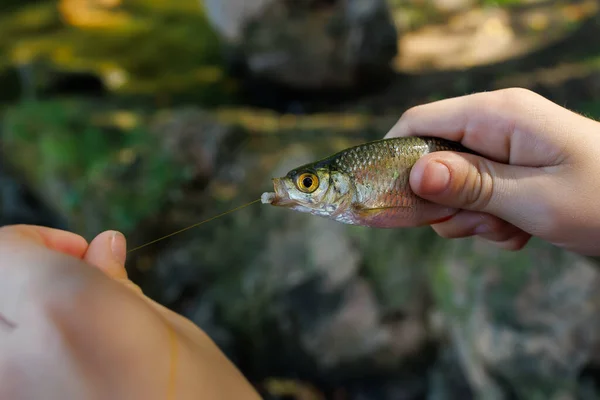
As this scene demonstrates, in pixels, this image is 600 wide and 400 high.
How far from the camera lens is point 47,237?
74cm

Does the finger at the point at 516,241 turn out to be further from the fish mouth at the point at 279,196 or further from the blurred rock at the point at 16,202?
the blurred rock at the point at 16,202

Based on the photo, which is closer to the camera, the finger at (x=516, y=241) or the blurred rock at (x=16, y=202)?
the finger at (x=516, y=241)

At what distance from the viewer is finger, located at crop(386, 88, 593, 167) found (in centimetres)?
97

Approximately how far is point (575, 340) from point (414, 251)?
79cm

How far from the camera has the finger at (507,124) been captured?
97cm

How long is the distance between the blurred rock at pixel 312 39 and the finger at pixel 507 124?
6.21 ft

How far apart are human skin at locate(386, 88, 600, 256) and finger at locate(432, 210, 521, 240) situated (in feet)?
0.20

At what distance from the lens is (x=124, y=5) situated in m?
3.14

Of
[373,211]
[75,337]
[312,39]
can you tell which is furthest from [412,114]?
[312,39]

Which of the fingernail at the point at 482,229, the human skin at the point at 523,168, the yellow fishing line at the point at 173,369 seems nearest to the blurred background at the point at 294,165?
the fingernail at the point at 482,229

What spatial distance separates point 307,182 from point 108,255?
392 millimetres

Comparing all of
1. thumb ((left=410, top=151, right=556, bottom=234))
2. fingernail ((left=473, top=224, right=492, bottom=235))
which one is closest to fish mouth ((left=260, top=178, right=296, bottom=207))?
thumb ((left=410, top=151, right=556, bottom=234))

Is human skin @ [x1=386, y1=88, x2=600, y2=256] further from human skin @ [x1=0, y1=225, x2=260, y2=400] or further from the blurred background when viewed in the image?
the blurred background

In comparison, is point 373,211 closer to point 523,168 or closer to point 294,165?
point 523,168
